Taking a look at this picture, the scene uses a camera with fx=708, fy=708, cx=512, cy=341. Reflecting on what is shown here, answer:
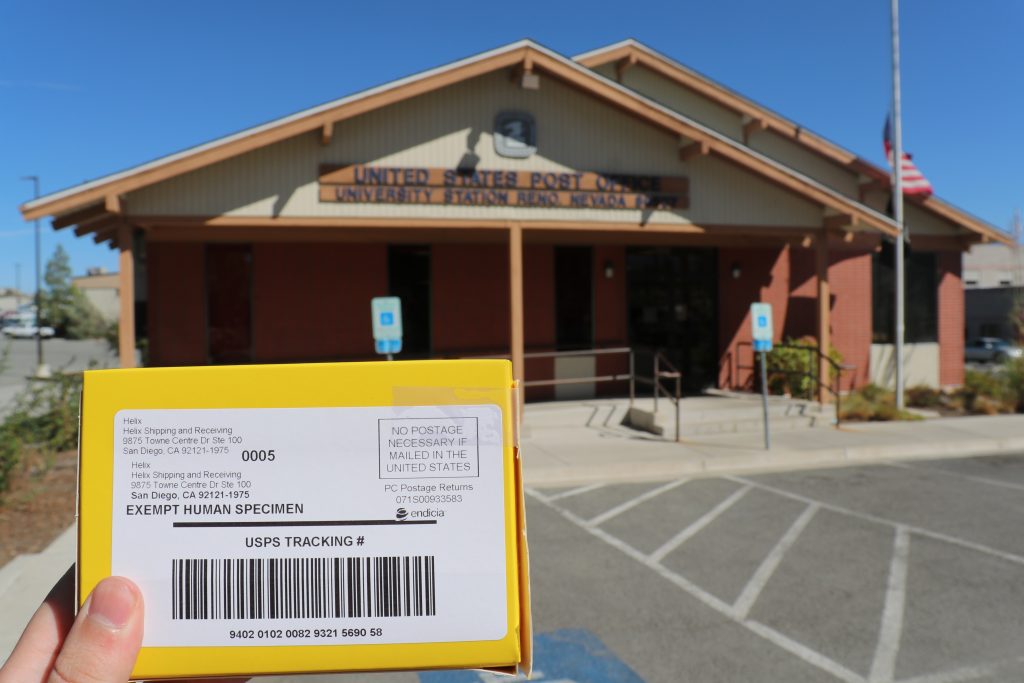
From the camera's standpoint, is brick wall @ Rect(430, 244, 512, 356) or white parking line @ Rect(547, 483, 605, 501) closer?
white parking line @ Rect(547, 483, 605, 501)

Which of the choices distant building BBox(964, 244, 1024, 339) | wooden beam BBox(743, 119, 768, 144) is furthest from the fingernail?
distant building BBox(964, 244, 1024, 339)

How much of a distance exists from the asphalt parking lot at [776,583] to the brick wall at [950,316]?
947 cm

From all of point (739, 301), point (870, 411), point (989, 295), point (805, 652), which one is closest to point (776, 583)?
point (805, 652)

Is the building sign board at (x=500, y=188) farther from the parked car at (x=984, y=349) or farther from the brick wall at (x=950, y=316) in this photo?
the parked car at (x=984, y=349)

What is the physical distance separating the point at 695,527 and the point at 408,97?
Result: 6.83 m

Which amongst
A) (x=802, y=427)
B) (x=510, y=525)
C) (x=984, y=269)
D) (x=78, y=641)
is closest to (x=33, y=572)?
(x=78, y=641)

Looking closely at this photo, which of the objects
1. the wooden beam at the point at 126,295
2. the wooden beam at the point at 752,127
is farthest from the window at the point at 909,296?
the wooden beam at the point at 126,295

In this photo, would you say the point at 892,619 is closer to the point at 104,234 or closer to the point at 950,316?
the point at 104,234

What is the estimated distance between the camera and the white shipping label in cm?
117

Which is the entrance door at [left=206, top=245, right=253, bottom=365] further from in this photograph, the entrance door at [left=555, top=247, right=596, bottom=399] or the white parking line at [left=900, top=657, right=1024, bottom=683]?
the white parking line at [left=900, top=657, right=1024, bottom=683]

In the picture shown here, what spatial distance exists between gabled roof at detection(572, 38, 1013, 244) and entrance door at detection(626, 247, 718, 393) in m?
3.84

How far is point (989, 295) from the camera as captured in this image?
40.4m

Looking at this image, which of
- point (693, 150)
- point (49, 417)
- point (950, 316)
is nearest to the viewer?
point (49, 417)

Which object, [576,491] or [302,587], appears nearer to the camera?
[302,587]
